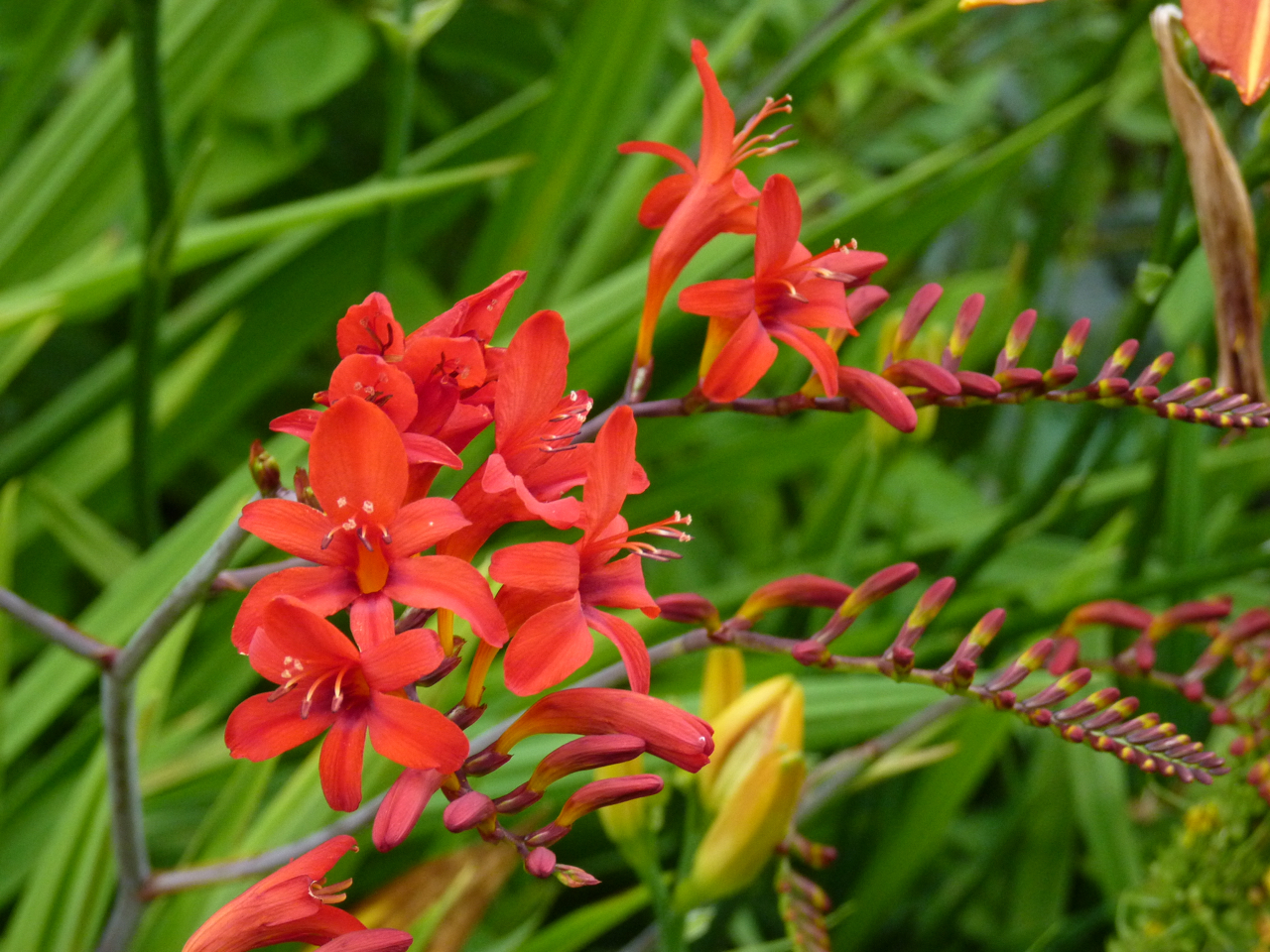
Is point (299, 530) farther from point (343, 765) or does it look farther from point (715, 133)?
point (715, 133)

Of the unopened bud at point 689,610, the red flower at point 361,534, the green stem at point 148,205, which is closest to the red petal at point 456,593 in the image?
the red flower at point 361,534

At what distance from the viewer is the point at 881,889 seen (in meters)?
0.72

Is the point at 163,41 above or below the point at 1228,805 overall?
above

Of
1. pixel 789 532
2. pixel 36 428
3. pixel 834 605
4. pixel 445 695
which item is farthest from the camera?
pixel 789 532

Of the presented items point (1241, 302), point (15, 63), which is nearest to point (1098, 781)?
point (1241, 302)

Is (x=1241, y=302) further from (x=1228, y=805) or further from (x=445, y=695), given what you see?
(x=445, y=695)

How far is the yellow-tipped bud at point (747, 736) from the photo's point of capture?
48 centimetres

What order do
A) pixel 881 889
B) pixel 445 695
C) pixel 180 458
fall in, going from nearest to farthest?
pixel 445 695 → pixel 881 889 → pixel 180 458

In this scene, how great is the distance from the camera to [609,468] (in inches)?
11.7

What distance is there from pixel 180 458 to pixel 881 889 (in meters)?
0.69

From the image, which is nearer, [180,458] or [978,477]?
[180,458]

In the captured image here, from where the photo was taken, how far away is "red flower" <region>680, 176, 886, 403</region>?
346 millimetres

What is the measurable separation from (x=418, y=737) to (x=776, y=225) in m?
0.18

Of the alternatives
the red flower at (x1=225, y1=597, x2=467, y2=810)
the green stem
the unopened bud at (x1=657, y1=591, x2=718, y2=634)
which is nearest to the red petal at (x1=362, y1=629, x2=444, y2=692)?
the red flower at (x1=225, y1=597, x2=467, y2=810)
